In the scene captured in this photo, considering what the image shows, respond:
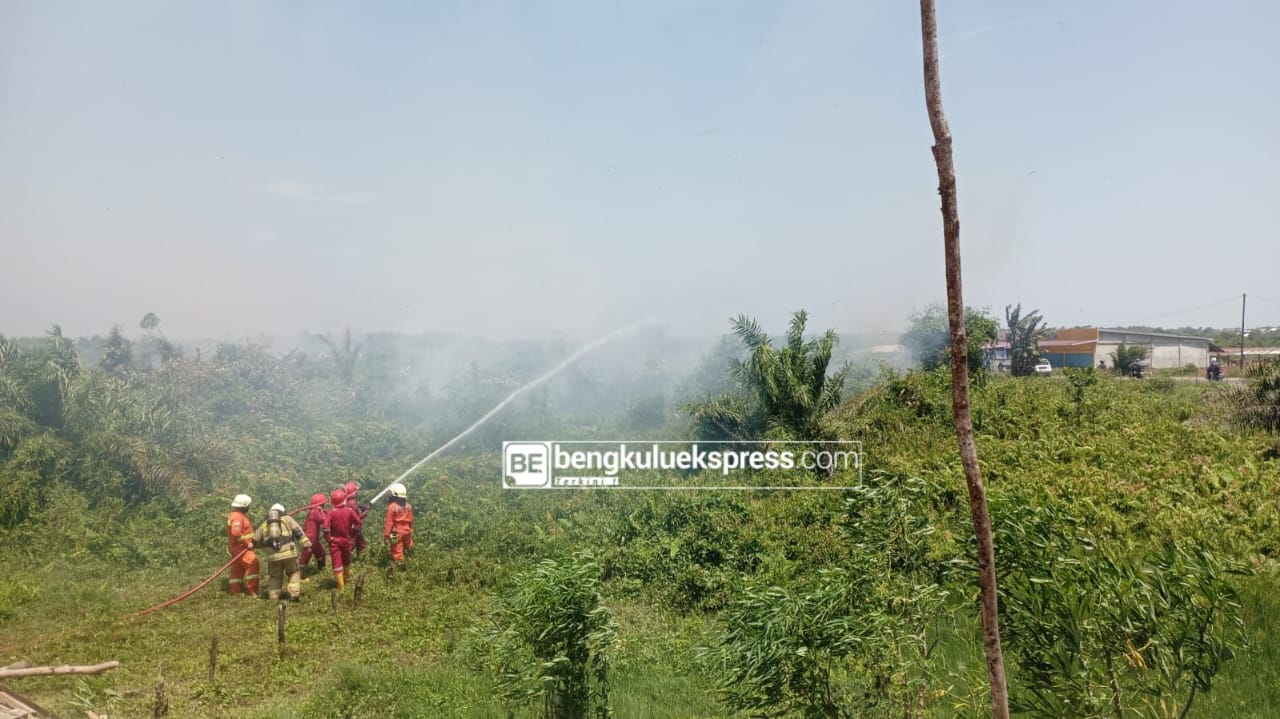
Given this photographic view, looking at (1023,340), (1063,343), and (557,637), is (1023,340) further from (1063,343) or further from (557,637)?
(557,637)

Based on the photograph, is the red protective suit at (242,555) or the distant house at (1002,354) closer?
the red protective suit at (242,555)

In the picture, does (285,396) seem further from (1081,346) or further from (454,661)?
(1081,346)

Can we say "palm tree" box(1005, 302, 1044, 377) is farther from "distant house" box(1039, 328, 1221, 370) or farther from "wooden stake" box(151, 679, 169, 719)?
"wooden stake" box(151, 679, 169, 719)

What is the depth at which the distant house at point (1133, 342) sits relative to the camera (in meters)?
33.0

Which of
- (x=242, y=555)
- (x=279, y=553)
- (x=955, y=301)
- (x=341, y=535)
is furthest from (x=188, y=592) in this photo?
(x=955, y=301)

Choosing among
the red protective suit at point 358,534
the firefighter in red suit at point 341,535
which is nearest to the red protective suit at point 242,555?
the firefighter in red suit at point 341,535

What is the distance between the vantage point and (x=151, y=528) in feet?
35.8

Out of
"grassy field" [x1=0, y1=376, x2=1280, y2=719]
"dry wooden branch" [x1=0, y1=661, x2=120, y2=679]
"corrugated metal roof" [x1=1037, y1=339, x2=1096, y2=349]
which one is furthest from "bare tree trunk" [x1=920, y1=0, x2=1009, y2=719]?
"corrugated metal roof" [x1=1037, y1=339, x2=1096, y2=349]

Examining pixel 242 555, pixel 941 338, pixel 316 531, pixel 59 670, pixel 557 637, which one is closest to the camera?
pixel 59 670

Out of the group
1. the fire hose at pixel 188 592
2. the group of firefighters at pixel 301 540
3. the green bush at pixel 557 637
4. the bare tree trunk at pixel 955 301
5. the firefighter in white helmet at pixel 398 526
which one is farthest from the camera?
the firefighter in white helmet at pixel 398 526

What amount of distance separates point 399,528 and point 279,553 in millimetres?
1555

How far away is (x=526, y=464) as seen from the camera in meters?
12.7

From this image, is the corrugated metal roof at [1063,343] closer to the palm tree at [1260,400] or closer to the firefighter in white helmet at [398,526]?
the palm tree at [1260,400]

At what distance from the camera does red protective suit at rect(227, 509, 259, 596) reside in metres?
9.18
